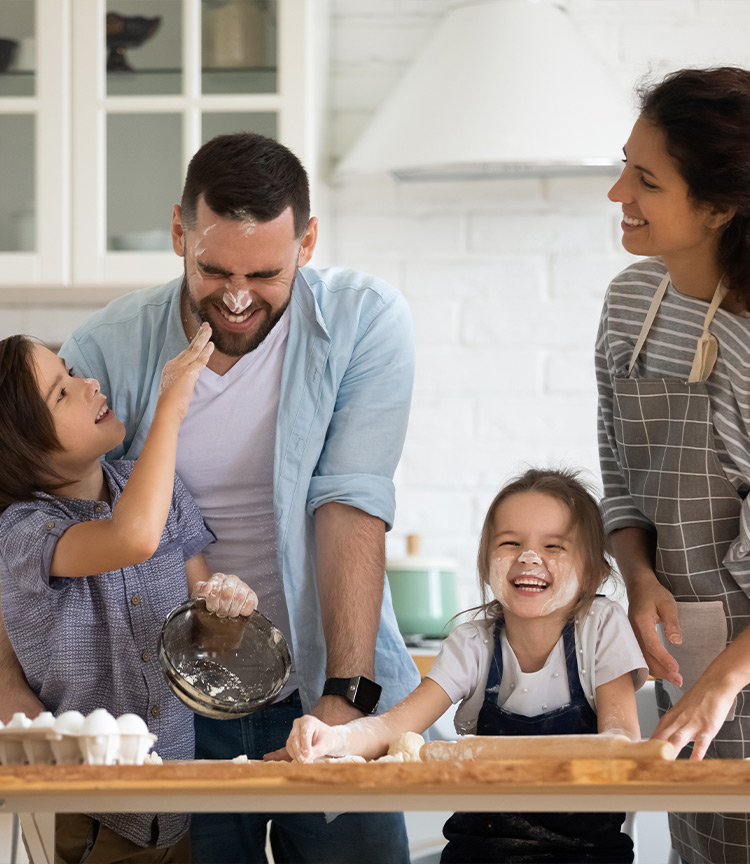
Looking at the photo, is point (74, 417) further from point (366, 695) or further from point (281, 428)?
point (366, 695)

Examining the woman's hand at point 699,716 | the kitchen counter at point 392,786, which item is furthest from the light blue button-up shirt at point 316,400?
the kitchen counter at point 392,786

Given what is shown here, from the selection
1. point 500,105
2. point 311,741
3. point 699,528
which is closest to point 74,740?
point 311,741

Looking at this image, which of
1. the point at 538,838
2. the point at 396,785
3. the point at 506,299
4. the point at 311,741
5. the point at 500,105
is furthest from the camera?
the point at 506,299

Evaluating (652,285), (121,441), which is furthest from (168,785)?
(652,285)

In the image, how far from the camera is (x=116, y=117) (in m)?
2.47

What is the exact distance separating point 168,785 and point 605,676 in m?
0.62

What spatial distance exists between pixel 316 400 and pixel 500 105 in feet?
3.47

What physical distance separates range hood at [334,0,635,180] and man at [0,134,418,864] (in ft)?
2.81

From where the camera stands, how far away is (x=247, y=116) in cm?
243

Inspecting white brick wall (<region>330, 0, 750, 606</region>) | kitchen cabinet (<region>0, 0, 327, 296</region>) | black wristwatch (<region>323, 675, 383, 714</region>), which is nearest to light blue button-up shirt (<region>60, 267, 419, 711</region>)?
black wristwatch (<region>323, 675, 383, 714</region>)

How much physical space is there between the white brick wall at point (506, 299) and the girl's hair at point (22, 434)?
1.34m

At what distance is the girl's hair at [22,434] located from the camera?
134cm

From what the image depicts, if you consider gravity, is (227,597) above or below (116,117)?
below

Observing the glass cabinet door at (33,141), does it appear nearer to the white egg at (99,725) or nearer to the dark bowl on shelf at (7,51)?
the dark bowl on shelf at (7,51)
